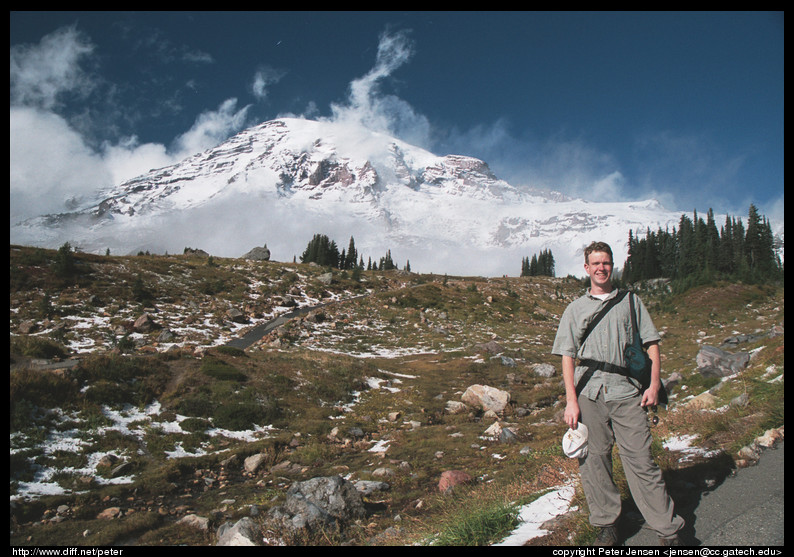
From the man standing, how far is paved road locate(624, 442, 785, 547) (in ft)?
1.25

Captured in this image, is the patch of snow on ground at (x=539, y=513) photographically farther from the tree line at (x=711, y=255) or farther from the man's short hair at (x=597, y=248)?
the tree line at (x=711, y=255)

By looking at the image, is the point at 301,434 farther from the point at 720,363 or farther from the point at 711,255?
the point at 711,255

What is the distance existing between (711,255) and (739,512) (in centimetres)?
9686

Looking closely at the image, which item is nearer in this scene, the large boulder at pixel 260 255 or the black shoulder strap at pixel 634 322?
the black shoulder strap at pixel 634 322

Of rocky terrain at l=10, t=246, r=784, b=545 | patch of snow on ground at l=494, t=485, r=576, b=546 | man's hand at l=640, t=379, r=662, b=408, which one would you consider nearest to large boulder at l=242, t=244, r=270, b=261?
rocky terrain at l=10, t=246, r=784, b=545

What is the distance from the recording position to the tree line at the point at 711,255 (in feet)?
212

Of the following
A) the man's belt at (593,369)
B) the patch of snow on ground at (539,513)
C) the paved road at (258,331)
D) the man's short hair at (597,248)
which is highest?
the man's short hair at (597,248)

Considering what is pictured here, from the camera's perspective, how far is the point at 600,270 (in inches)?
185

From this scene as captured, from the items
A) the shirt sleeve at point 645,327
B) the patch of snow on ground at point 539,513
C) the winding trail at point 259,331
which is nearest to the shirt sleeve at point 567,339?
the shirt sleeve at point 645,327

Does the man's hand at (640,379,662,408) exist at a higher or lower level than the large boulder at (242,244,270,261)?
lower

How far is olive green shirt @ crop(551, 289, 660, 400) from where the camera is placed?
450cm

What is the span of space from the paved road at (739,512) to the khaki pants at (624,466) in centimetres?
33

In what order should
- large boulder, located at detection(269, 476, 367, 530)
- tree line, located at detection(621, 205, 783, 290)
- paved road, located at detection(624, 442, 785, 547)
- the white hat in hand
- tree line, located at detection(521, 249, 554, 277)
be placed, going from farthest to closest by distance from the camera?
1. tree line, located at detection(521, 249, 554, 277)
2. tree line, located at detection(621, 205, 783, 290)
3. large boulder, located at detection(269, 476, 367, 530)
4. the white hat in hand
5. paved road, located at detection(624, 442, 785, 547)

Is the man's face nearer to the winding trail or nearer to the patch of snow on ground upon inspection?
the patch of snow on ground
